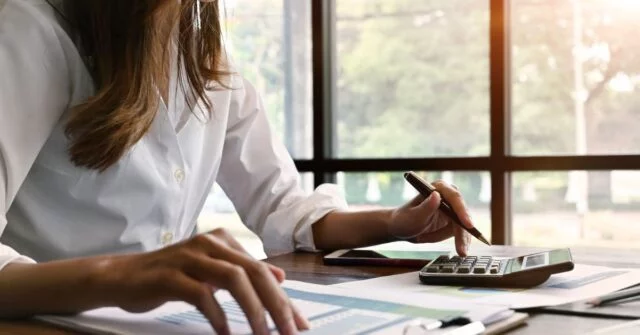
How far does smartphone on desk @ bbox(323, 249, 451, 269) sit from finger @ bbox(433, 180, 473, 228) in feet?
0.18

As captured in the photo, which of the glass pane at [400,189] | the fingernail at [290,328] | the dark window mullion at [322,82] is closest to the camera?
the fingernail at [290,328]

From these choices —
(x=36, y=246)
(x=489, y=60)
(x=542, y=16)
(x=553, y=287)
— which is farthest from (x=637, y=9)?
(x=36, y=246)

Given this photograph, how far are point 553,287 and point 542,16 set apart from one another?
181 centimetres

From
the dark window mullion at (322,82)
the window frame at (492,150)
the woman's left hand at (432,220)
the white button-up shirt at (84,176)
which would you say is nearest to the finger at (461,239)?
the woman's left hand at (432,220)

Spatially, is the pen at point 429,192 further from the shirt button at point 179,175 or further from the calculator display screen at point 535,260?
the shirt button at point 179,175

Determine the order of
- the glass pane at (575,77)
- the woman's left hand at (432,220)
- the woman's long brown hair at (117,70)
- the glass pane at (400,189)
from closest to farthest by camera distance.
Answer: the woman's long brown hair at (117,70) → the woman's left hand at (432,220) → the glass pane at (575,77) → the glass pane at (400,189)

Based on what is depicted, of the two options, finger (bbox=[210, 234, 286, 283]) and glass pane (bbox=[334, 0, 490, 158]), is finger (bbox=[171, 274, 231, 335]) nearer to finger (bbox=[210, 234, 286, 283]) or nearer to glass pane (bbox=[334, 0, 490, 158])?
finger (bbox=[210, 234, 286, 283])

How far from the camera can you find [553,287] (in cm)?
85

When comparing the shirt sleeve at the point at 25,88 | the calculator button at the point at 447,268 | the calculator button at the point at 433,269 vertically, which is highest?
the shirt sleeve at the point at 25,88

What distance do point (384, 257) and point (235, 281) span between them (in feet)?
1.57

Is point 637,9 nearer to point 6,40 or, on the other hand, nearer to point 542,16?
point 542,16

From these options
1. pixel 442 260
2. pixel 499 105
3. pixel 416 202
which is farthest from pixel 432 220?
pixel 499 105

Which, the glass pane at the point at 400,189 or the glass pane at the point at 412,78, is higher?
the glass pane at the point at 412,78

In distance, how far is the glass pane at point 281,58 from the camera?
2896 mm
